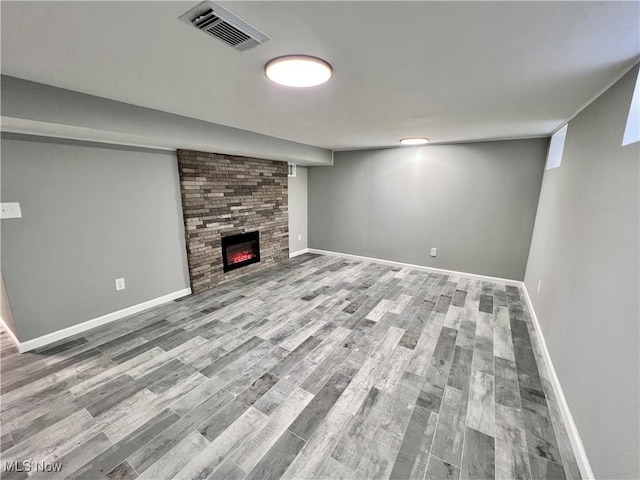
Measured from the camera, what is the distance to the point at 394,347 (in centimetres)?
248

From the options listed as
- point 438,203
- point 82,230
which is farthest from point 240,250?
Answer: point 438,203

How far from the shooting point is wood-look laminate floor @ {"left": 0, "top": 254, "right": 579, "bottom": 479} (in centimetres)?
145

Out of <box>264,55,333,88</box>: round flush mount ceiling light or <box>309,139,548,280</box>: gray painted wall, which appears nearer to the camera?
<box>264,55,333,88</box>: round flush mount ceiling light

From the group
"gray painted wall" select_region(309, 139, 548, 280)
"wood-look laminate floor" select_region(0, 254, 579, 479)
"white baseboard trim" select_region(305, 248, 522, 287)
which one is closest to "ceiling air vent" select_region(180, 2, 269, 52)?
"wood-look laminate floor" select_region(0, 254, 579, 479)

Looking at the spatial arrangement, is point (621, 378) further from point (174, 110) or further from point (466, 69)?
point (174, 110)

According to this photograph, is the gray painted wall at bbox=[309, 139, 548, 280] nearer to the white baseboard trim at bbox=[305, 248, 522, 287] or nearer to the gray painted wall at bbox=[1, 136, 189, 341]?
the white baseboard trim at bbox=[305, 248, 522, 287]

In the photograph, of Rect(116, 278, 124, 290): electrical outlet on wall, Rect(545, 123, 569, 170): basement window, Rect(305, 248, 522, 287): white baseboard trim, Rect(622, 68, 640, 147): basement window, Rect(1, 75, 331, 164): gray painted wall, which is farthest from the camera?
Rect(305, 248, 522, 287): white baseboard trim

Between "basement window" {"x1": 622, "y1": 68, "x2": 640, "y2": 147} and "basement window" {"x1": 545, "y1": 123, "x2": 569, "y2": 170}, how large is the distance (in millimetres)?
1574

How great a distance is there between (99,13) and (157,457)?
2208 mm

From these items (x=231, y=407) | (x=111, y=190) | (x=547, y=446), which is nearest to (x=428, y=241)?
(x=547, y=446)

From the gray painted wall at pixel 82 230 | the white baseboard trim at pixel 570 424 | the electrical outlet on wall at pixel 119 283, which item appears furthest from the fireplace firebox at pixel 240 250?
the white baseboard trim at pixel 570 424

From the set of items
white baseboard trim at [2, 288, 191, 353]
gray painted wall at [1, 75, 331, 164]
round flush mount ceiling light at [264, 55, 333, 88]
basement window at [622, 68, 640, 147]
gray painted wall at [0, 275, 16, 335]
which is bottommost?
white baseboard trim at [2, 288, 191, 353]

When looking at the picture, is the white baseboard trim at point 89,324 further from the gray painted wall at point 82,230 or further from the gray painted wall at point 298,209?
the gray painted wall at point 298,209

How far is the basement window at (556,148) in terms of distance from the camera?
2787 millimetres
